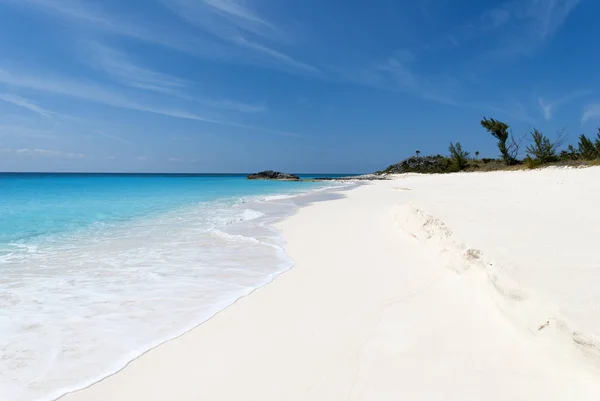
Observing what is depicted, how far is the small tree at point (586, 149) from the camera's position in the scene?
Answer: 92.8ft

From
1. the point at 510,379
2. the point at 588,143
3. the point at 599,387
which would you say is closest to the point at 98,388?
the point at 510,379

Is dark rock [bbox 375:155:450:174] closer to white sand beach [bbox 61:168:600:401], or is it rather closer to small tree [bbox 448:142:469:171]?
small tree [bbox 448:142:469:171]

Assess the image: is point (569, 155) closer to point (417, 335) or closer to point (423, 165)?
point (423, 165)

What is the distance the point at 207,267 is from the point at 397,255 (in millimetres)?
2726

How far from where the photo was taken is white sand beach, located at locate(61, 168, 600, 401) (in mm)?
1855

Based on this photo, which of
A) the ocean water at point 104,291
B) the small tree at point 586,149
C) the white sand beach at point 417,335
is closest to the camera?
the white sand beach at point 417,335

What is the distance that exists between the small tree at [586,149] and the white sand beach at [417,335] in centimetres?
3293

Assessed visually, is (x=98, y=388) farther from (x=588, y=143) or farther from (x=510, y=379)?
(x=588, y=143)

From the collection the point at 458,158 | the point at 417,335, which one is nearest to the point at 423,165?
the point at 458,158

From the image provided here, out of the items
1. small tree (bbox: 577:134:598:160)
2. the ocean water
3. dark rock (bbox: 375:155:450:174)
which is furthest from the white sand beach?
dark rock (bbox: 375:155:450:174)

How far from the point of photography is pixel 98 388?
1.99 m

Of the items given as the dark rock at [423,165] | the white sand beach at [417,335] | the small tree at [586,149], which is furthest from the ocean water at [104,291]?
the dark rock at [423,165]

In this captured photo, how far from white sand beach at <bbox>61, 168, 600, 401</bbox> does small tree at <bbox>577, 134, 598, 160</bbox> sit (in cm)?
3293

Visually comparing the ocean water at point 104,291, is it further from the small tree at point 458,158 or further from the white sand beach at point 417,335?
the small tree at point 458,158
